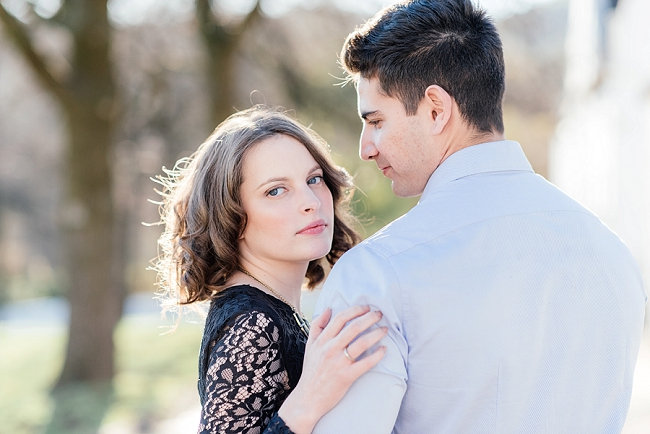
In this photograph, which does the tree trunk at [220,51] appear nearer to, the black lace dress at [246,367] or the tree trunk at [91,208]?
the tree trunk at [91,208]

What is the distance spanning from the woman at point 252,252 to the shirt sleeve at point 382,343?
0.61 feet

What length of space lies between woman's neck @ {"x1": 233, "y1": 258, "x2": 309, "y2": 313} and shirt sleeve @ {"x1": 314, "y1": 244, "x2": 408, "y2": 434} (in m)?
0.73

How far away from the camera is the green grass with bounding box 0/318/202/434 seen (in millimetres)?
8508

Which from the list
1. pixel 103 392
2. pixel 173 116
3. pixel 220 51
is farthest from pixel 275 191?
pixel 173 116

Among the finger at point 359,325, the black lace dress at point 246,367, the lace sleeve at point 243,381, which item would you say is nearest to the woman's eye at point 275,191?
the black lace dress at point 246,367

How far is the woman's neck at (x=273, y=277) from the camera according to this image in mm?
2551

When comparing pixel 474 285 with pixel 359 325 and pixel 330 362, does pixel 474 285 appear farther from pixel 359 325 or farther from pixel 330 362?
pixel 330 362

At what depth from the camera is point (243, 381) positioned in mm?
2150

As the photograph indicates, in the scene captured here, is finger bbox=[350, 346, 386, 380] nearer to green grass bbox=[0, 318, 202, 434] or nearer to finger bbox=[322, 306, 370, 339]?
finger bbox=[322, 306, 370, 339]

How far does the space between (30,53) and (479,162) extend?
8.48m

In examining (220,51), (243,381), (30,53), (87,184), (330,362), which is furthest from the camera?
(220,51)

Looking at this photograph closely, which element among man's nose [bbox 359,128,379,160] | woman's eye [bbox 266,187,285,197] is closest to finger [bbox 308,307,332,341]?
man's nose [bbox 359,128,379,160]

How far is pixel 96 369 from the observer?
1018 cm

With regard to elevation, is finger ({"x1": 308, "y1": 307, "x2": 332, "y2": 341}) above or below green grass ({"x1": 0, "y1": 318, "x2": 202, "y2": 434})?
above
